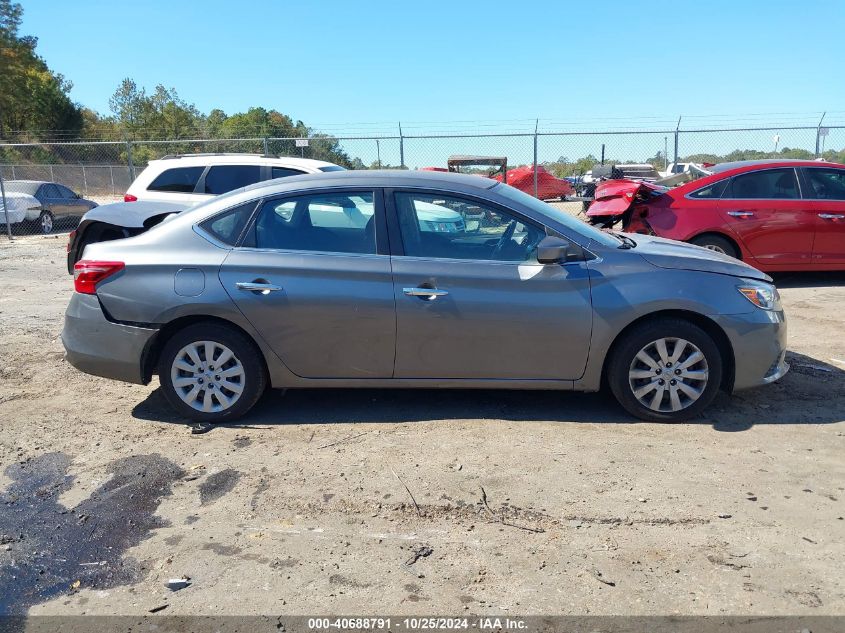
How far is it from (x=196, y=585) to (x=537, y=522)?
1.60m

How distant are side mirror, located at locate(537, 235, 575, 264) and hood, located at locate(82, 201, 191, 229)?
16.0 feet

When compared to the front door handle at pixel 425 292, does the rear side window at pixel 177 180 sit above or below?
above

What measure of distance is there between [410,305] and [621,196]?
5401mm

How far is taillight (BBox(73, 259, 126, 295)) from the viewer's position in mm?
4691

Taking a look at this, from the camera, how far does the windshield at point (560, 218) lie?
4.72 meters

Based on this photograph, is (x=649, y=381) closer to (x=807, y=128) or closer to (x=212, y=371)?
(x=212, y=371)

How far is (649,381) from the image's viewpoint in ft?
14.8

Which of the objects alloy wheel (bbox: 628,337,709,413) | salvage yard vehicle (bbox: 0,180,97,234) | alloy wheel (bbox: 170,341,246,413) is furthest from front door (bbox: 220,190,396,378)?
salvage yard vehicle (bbox: 0,180,97,234)

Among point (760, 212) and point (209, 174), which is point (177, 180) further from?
point (760, 212)

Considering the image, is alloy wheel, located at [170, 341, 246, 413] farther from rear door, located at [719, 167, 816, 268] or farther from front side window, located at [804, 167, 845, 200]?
front side window, located at [804, 167, 845, 200]

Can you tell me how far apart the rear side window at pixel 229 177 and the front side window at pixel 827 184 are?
7.18 m

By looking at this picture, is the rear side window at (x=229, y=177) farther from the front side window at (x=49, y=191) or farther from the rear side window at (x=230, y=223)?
the front side window at (x=49, y=191)

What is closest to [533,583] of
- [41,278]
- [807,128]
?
[41,278]

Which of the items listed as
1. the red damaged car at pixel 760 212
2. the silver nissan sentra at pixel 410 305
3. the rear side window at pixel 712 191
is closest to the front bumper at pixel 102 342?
the silver nissan sentra at pixel 410 305
